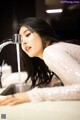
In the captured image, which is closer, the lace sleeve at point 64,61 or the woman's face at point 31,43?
the lace sleeve at point 64,61

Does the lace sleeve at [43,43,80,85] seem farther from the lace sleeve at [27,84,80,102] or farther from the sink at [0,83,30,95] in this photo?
the sink at [0,83,30,95]

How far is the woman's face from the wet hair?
21 millimetres

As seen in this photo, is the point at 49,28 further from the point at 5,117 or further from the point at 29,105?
the point at 5,117

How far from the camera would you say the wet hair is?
1245 mm

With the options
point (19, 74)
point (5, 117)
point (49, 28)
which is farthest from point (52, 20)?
point (5, 117)

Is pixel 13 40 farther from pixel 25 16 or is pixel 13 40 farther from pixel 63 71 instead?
pixel 63 71

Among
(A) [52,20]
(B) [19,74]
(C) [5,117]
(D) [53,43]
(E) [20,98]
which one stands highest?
(A) [52,20]

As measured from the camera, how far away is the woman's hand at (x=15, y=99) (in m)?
1.24

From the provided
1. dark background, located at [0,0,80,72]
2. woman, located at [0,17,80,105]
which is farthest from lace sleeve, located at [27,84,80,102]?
dark background, located at [0,0,80,72]

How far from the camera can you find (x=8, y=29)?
132 centimetres

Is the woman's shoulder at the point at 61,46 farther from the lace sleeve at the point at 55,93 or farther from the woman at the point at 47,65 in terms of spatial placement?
the lace sleeve at the point at 55,93

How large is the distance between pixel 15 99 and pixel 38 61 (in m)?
0.25

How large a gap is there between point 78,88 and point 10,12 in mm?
585

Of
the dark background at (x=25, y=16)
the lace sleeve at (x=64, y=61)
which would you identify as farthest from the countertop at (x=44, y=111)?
the dark background at (x=25, y=16)
